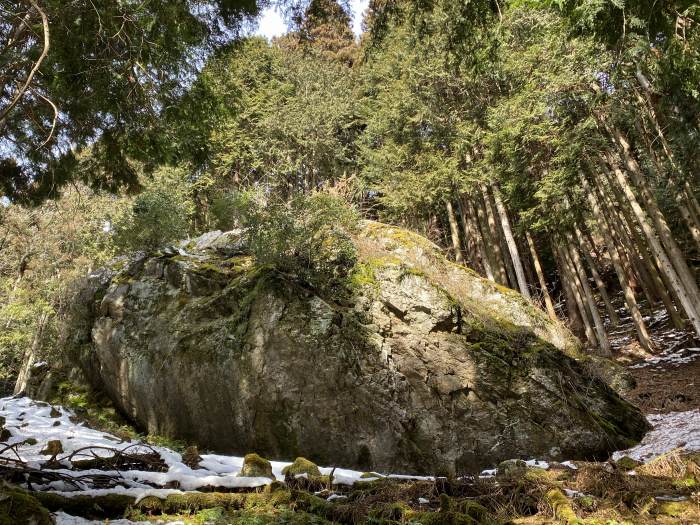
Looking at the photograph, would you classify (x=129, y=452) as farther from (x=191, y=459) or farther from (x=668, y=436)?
(x=668, y=436)

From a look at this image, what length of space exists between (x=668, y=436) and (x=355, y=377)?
506cm

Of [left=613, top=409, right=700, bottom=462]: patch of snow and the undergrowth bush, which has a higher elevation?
the undergrowth bush

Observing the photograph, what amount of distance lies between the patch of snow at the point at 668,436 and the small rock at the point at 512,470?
1.80 metres

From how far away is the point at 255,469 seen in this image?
439 cm

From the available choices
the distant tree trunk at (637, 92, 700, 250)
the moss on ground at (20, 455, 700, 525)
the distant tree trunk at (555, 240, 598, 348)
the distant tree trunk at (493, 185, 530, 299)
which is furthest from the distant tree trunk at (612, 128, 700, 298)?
the moss on ground at (20, 455, 700, 525)

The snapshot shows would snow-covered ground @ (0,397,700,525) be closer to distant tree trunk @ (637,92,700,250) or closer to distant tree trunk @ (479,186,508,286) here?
distant tree trunk @ (637,92,700,250)

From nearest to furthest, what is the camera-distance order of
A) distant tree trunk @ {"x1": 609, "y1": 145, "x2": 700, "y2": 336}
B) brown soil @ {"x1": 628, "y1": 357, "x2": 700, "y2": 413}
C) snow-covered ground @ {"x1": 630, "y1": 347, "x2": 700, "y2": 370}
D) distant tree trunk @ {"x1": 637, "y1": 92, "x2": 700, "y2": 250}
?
brown soil @ {"x1": 628, "y1": 357, "x2": 700, "y2": 413}, distant tree trunk @ {"x1": 609, "y1": 145, "x2": 700, "y2": 336}, distant tree trunk @ {"x1": 637, "y1": 92, "x2": 700, "y2": 250}, snow-covered ground @ {"x1": 630, "y1": 347, "x2": 700, "y2": 370}

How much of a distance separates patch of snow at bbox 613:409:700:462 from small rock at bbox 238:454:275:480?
504 centimetres

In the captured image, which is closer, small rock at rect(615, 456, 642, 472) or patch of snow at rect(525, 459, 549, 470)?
small rock at rect(615, 456, 642, 472)

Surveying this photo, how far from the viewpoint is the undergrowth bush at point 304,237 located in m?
8.70

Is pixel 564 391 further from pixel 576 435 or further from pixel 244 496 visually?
pixel 244 496

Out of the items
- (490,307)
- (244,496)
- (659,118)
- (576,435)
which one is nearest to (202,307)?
(244,496)

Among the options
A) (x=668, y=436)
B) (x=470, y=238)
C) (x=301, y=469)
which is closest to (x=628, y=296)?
(x=470, y=238)

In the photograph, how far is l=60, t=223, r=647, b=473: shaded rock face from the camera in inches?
271
